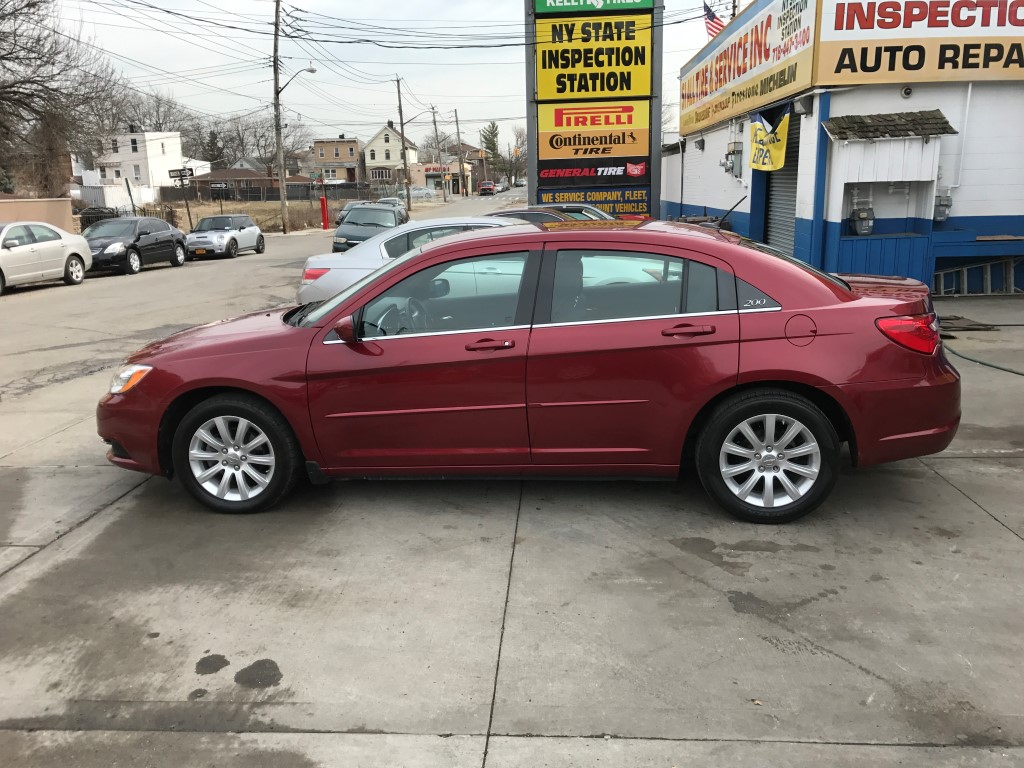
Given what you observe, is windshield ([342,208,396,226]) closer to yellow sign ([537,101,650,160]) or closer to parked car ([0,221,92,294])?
yellow sign ([537,101,650,160])

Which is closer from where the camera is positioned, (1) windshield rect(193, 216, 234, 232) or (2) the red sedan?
(2) the red sedan

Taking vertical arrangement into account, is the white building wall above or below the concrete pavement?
above

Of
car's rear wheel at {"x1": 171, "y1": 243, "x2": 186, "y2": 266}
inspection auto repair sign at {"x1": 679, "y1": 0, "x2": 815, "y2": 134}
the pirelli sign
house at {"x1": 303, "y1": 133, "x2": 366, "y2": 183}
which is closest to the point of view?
inspection auto repair sign at {"x1": 679, "y1": 0, "x2": 815, "y2": 134}

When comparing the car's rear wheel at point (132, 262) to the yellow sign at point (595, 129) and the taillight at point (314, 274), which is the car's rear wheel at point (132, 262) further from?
the taillight at point (314, 274)

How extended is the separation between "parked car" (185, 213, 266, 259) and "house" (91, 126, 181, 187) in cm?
6116

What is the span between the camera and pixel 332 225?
4741cm

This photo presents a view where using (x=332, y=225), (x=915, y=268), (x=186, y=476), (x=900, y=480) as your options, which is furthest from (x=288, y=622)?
(x=332, y=225)

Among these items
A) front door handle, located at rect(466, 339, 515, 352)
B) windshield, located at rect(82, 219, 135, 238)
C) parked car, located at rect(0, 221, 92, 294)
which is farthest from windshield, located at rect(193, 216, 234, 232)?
front door handle, located at rect(466, 339, 515, 352)

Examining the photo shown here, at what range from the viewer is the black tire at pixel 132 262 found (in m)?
20.4

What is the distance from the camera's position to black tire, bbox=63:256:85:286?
17.6 metres

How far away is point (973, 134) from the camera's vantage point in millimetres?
10711

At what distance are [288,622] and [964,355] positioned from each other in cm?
722

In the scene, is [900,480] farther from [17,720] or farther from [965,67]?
[965,67]

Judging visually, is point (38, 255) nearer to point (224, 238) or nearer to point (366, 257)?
point (224, 238)
